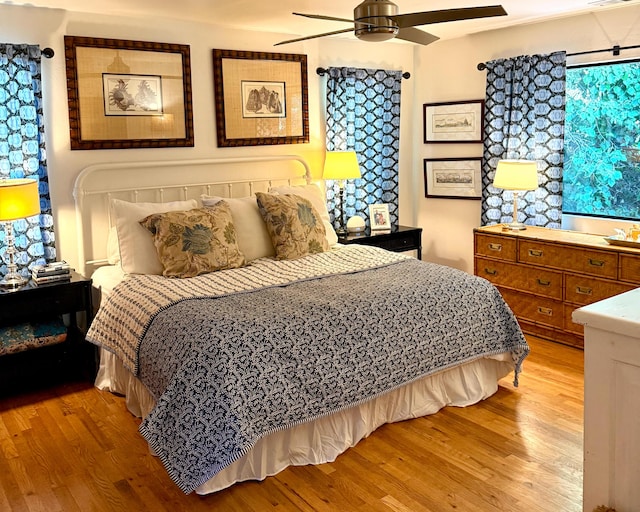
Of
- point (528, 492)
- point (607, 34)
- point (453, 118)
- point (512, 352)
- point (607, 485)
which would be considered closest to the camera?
point (607, 485)

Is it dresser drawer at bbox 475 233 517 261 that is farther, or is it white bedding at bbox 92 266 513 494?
dresser drawer at bbox 475 233 517 261

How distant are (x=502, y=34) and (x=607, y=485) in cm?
449

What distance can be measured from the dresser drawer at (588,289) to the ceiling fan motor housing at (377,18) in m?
2.40

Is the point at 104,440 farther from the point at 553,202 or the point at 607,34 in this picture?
the point at 607,34

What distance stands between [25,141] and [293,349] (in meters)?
2.32

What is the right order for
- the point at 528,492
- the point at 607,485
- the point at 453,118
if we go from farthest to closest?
1. the point at 453,118
2. the point at 528,492
3. the point at 607,485

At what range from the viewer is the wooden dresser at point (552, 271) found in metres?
4.12

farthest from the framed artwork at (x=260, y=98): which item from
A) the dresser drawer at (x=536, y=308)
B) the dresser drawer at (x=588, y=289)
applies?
the dresser drawer at (x=588, y=289)

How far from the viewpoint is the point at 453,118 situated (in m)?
5.56

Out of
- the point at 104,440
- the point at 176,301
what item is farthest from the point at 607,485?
the point at 104,440

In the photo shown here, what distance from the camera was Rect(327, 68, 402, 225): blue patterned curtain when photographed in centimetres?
533

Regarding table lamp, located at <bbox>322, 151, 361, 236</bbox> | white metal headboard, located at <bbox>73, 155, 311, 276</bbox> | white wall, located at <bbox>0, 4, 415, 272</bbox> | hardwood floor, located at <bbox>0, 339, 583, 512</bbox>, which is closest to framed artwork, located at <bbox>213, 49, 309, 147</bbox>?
white wall, located at <bbox>0, 4, 415, 272</bbox>

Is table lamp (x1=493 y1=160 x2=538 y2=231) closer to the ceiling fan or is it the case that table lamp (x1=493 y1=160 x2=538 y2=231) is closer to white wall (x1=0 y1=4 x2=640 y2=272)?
white wall (x1=0 y1=4 x2=640 y2=272)

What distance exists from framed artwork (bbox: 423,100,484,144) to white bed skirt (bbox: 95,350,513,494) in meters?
2.44
